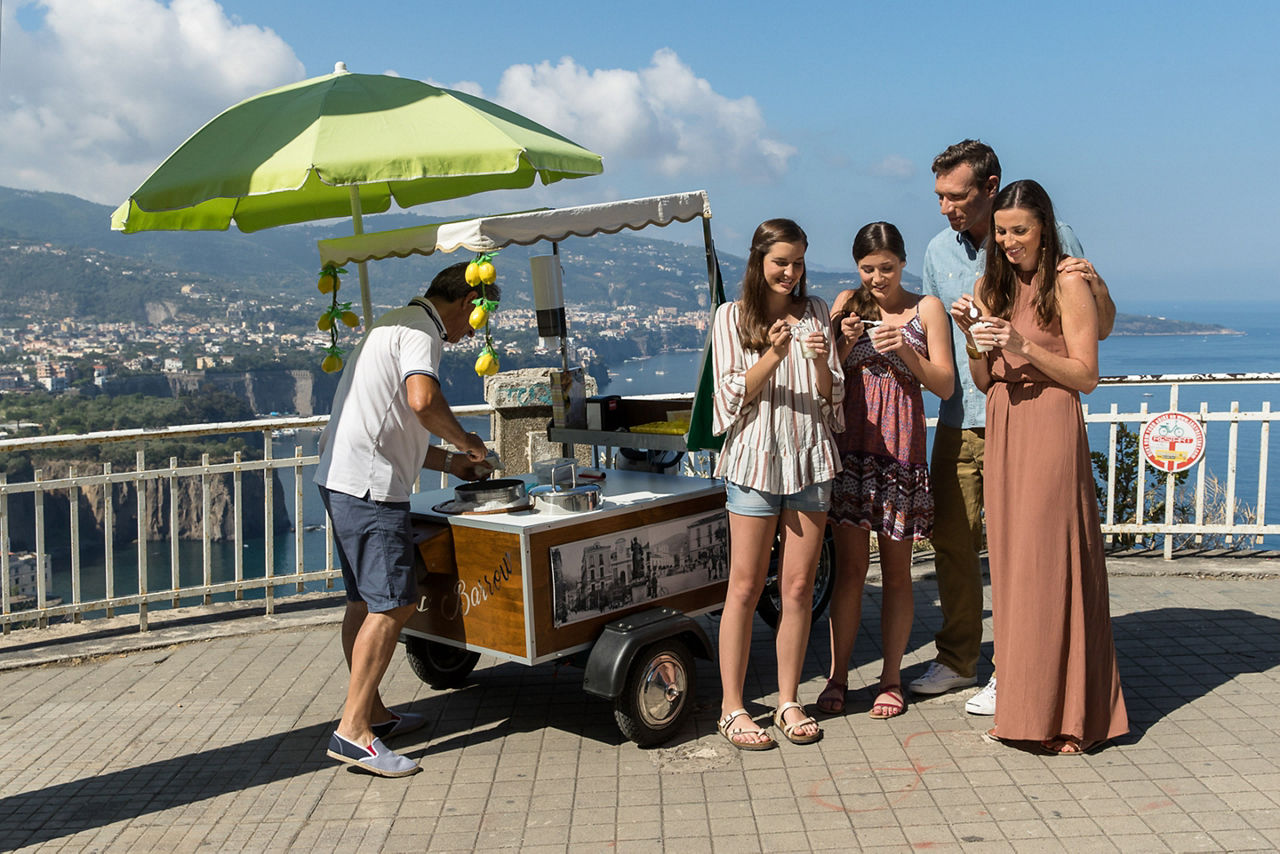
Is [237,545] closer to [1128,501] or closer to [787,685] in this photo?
[787,685]

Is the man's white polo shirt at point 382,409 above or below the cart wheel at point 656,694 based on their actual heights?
above

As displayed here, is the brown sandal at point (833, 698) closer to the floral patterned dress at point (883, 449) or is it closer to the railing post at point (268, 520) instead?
the floral patterned dress at point (883, 449)

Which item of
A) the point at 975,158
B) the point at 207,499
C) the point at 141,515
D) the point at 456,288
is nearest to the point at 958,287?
the point at 975,158

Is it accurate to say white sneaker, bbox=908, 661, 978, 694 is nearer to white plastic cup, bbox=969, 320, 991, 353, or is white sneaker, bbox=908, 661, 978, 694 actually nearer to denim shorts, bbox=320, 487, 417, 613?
white plastic cup, bbox=969, 320, 991, 353

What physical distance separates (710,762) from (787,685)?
495 millimetres

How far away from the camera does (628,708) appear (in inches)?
166

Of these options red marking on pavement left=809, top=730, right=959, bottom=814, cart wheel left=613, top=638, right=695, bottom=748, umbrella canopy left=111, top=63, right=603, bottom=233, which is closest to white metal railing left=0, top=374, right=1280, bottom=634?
umbrella canopy left=111, top=63, right=603, bottom=233

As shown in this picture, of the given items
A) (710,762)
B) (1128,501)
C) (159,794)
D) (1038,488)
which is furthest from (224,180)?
(1128,501)

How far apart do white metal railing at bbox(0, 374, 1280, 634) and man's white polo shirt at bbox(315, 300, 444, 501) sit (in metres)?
2.39

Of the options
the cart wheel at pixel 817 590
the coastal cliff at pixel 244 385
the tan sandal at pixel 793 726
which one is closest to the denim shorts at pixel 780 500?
the tan sandal at pixel 793 726

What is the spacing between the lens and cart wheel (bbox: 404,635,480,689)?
16.8 feet

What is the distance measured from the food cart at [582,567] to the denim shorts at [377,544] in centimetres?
17

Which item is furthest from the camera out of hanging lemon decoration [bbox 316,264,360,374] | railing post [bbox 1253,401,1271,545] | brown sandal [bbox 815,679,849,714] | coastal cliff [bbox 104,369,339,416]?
coastal cliff [bbox 104,369,339,416]

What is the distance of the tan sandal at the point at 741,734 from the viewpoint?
421 cm
